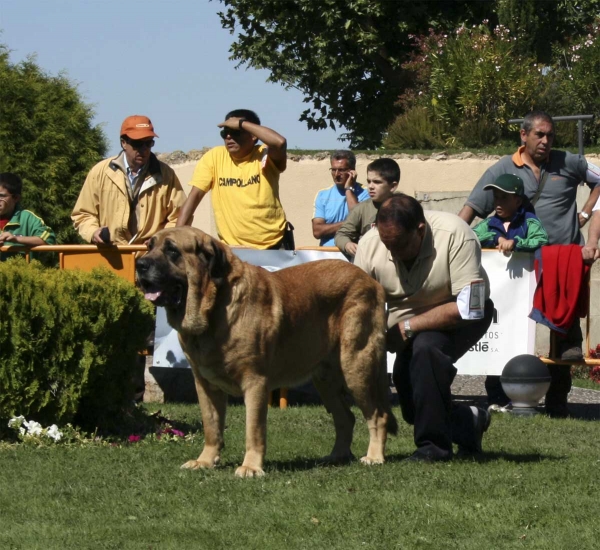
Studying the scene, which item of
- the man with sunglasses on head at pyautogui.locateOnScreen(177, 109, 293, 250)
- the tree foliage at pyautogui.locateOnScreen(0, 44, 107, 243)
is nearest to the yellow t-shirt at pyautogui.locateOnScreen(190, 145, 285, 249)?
the man with sunglasses on head at pyautogui.locateOnScreen(177, 109, 293, 250)

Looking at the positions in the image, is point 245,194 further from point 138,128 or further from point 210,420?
point 210,420

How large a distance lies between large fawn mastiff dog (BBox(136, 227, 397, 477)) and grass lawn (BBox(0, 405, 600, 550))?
34 cm

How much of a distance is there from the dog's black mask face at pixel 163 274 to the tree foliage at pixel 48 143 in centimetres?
967

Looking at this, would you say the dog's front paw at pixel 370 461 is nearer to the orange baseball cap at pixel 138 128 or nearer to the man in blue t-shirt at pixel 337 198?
the orange baseball cap at pixel 138 128

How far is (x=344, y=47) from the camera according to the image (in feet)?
104

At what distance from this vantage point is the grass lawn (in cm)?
540

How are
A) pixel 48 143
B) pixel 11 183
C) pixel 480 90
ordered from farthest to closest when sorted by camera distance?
pixel 480 90 → pixel 48 143 → pixel 11 183

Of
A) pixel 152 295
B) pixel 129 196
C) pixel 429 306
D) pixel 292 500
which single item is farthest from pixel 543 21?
pixel 292 500

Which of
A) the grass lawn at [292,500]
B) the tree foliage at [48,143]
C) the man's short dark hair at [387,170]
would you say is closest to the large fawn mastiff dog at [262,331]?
the grass lawn at [292,500]

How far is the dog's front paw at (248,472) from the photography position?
6.62 meters

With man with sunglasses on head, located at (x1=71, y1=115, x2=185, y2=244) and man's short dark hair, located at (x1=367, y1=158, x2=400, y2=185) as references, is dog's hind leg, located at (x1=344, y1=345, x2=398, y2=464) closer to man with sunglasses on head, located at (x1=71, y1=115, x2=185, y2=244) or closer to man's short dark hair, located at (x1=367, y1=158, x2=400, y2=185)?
man's short dark hair, located at (x1=367, y1=158, x2=400, y2=185)

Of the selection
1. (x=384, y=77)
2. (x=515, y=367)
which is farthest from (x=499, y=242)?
(x=384, y=77)

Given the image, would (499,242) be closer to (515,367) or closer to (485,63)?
(515,367)

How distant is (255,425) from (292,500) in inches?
30.0
